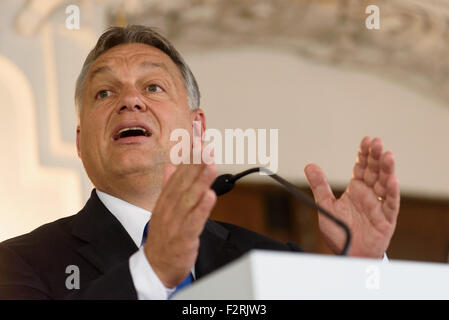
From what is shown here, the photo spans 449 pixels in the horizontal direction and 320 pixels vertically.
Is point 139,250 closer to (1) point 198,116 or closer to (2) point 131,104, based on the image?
(2) point 131,104

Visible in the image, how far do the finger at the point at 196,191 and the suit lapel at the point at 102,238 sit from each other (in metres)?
0.49

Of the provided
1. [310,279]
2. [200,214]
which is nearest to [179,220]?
[200,214]

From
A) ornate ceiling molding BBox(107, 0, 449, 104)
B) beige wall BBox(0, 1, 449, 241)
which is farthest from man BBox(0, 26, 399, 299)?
ornate ceiling molding BBox(107, 0, 449, 104)

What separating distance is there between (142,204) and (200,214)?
805mm

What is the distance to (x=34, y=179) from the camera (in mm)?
4129

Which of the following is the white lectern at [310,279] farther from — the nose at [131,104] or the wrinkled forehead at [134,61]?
the wrinkled forehead at [134,61]

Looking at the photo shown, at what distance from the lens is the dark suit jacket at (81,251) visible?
1.63 metres

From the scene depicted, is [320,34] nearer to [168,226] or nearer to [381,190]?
[381,190]

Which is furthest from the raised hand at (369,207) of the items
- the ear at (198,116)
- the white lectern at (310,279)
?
the ear at (198,116)

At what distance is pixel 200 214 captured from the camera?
4.10 ft

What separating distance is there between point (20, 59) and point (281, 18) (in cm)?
235

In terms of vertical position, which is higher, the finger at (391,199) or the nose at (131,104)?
the nose at (131,104)
